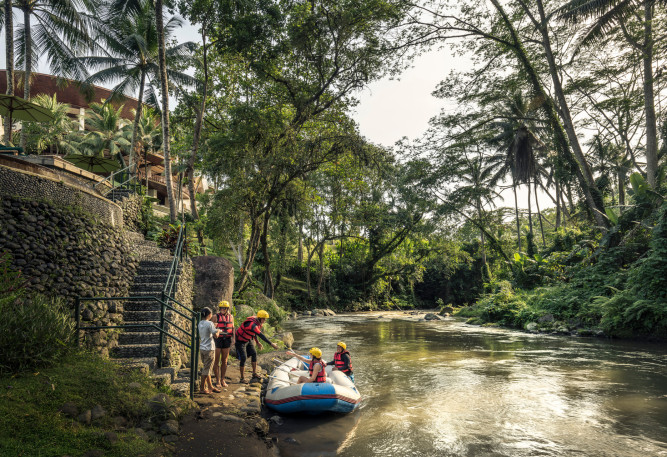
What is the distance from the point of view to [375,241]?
34719 millimetres

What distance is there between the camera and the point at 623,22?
53.3 feet

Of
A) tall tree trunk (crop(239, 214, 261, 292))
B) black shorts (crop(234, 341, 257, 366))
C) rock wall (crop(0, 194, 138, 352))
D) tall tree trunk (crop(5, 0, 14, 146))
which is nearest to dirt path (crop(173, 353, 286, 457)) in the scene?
black shorts (crop(234, 341, 257, 366))

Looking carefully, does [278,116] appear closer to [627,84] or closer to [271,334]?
[271,334]

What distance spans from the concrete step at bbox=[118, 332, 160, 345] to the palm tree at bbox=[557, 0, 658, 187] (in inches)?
678

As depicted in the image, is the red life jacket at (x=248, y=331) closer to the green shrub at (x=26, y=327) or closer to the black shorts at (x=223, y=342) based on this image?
the black shorts at (x=223, y=342)

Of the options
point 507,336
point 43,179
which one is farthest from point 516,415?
point 507,336

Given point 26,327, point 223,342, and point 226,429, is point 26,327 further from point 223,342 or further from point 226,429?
point 223,342

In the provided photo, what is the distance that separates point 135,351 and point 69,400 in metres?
2.40

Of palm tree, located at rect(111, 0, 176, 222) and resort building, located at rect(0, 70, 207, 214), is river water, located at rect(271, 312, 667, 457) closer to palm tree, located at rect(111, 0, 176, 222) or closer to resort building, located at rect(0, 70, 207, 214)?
palm tree, located at rect(111, 0, 176, 222)

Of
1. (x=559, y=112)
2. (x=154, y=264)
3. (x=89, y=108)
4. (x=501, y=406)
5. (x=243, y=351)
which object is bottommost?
(x=501, y=406)

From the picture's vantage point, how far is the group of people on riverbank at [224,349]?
6801 millimetres

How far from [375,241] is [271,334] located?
2188 cm

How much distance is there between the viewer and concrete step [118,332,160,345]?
24.1ft

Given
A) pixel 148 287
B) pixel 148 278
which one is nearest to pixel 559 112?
pixel 148 278
